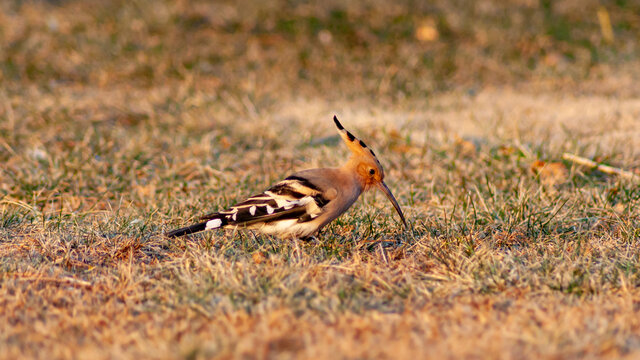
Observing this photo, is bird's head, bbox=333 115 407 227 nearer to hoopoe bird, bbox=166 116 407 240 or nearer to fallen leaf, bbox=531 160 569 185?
hoopoe bird, bbox=166 116 407 240

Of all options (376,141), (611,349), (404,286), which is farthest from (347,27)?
(611,349)

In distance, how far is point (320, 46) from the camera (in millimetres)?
10156

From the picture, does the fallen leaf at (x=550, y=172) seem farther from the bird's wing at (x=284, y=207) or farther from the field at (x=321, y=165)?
the bird's wing at (x=284, y=207)

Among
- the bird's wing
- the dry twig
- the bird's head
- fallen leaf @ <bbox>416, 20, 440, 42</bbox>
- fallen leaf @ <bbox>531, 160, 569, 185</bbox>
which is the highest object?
fallen leaf @ <bbox>416, 20, 440, 42</bbox>

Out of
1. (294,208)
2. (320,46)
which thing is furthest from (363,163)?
(320,46)

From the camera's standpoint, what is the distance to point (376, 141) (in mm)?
6387

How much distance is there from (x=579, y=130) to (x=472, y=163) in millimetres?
1760

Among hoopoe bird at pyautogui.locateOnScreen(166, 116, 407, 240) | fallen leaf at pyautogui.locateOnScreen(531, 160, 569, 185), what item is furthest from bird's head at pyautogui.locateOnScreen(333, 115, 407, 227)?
fallen leaf at pyautogui.locateOnScreen(531, 160, 569, 185)

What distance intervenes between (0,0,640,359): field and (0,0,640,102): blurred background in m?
0.04

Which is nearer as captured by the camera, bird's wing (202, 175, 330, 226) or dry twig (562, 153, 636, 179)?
bird's wing (202, 175, 330, 226)

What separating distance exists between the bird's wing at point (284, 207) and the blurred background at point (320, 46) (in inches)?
186

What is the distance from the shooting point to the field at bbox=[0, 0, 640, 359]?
2.53 metres

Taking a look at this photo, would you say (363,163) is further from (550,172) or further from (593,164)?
(593,164)

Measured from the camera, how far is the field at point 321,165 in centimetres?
253
